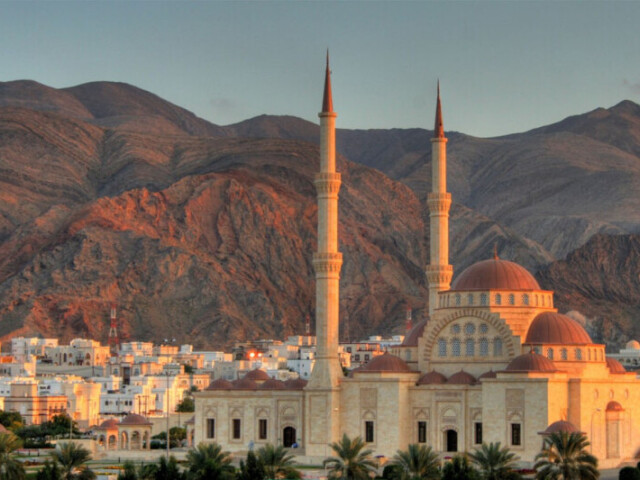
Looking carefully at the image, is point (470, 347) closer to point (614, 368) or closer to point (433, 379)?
point (433, 379)

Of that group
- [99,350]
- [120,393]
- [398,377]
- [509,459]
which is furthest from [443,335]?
[99,350]

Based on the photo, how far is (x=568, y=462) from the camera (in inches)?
2650

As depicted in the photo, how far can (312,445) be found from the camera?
8519 cm

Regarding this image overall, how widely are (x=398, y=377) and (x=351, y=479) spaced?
16519mm

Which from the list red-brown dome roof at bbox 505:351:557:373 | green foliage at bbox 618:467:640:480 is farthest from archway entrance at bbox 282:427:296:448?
green foliage at bbox 618:467:640:480

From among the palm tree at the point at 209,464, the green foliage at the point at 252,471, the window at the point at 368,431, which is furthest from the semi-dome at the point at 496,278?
the green foliage at the point at 252,471

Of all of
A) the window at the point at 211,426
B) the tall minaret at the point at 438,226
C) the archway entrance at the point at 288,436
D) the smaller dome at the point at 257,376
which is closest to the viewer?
the archway entrance at the point at 288,436

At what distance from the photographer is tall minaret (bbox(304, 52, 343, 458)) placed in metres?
85.1

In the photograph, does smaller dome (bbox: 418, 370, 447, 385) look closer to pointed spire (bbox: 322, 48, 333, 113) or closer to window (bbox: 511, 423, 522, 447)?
window (bbox: 511, 423, 522, 447)

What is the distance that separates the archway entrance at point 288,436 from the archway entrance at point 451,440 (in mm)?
8861

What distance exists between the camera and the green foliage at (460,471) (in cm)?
6588

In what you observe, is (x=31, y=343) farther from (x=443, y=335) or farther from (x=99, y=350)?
(x=443, y=335)

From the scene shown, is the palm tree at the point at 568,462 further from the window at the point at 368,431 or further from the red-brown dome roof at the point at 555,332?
the window at the point at 368,431

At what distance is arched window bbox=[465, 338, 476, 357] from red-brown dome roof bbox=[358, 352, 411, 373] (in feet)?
10.2
